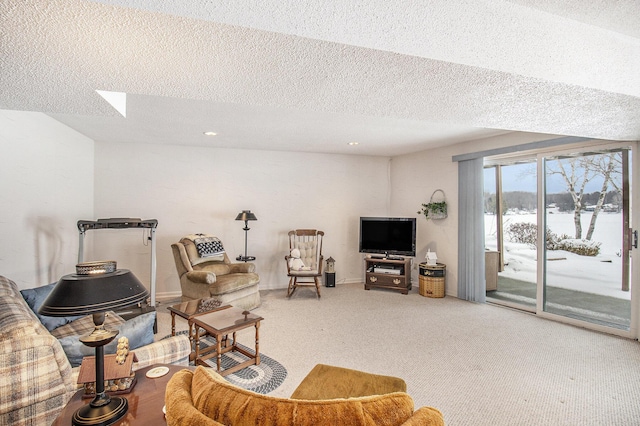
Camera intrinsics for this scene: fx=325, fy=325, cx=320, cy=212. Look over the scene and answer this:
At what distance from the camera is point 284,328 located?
3.75 metres

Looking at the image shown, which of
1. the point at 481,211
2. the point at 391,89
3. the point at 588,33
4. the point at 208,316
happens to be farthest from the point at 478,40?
the point at 481,211

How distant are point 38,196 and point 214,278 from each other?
2053 millimetres

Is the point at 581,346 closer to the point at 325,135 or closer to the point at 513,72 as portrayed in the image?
the point at 513,72

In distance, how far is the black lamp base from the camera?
1135 millimetres

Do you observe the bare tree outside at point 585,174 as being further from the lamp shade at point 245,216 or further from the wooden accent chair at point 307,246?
the lamp shade at point 245,216

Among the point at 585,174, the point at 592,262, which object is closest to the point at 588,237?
the point at 592,262

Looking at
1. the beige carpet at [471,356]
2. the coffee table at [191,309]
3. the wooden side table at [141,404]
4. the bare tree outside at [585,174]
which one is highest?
the bare tree outside at [585,174]

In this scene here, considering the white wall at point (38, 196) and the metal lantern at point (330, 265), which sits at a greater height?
the white wall at point (38, 196)

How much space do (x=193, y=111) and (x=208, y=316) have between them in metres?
2.13

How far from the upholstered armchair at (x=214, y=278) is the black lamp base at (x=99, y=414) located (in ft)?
8.95

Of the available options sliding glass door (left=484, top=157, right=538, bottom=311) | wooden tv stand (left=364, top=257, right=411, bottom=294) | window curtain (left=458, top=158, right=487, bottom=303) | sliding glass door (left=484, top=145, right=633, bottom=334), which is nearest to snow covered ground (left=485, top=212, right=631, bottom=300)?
sliding glass door (left=484, top=145, right=633, bottom=334)

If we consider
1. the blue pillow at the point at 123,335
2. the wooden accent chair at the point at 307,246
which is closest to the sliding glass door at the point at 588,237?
the wooden accent chair at the point at 307,246

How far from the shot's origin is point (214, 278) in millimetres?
4086

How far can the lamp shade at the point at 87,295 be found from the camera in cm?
110
